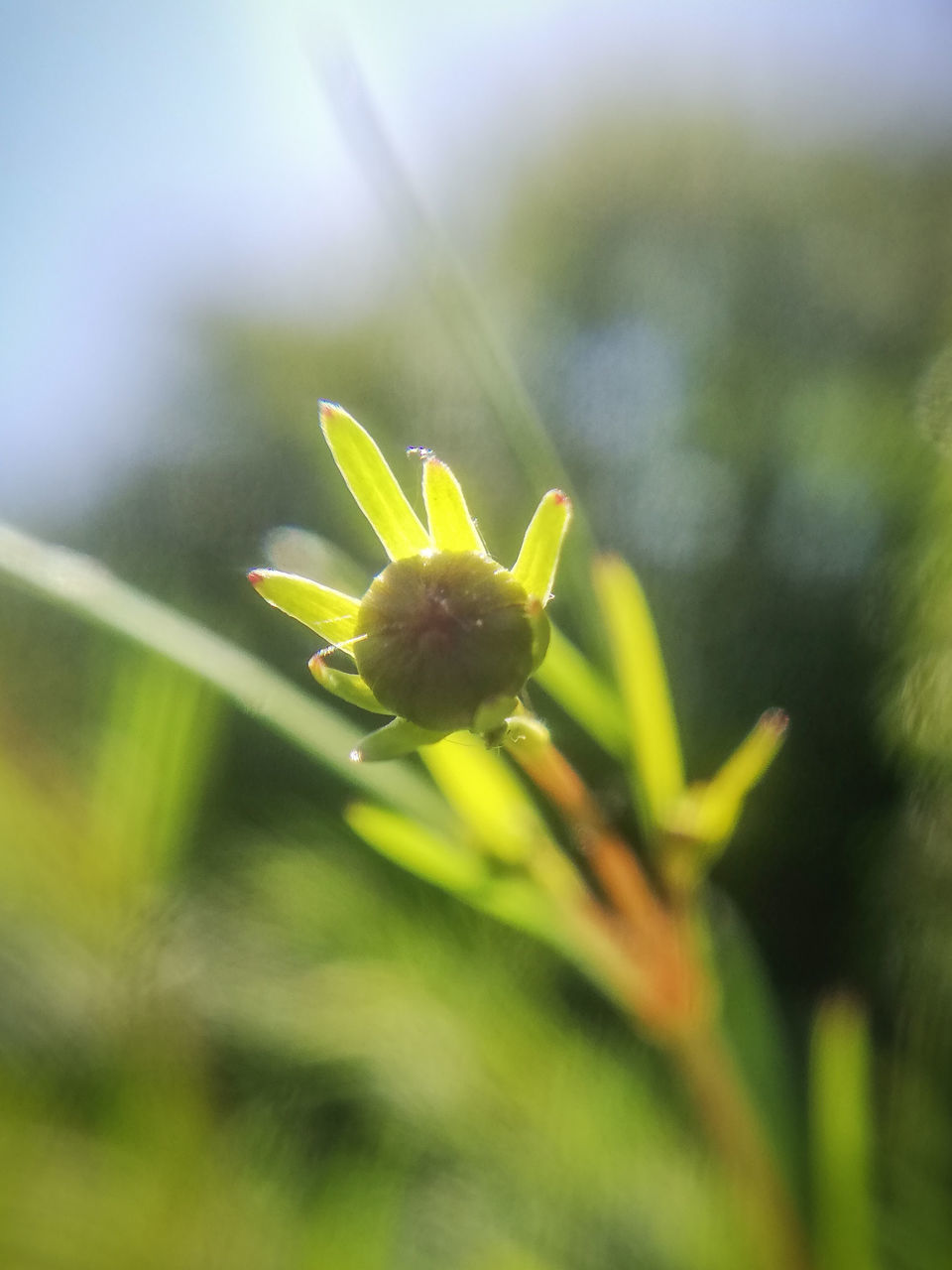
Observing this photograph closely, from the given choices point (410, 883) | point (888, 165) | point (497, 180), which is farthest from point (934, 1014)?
point (497, 180)

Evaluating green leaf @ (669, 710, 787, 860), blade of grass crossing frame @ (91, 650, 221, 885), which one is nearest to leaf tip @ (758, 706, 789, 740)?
green leaf @ (669, 710, 787, 860)

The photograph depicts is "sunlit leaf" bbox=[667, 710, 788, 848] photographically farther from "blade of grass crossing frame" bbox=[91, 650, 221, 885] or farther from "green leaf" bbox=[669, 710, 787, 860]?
"blade of grass crossing frame" bbox=[91, 650, 221, 885]

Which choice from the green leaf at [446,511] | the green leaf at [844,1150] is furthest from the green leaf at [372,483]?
the green leaf at [844,1150]

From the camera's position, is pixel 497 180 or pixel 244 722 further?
pixel 497 180

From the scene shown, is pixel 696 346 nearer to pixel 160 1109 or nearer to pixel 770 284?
pixel 770 284

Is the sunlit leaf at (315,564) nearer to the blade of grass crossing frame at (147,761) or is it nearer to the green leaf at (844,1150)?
the blade of grass crossing frame at (147,761)

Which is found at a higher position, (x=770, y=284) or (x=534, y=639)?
(x=534, y=639)
